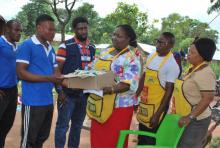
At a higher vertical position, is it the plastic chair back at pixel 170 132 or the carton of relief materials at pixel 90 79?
the carton of relief materials at pixel 90 79

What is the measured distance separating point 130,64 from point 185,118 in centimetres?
79

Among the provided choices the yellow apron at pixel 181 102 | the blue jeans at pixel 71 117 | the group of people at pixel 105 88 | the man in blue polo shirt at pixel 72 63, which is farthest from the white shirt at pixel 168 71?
the blue jeans at pixel 71 117

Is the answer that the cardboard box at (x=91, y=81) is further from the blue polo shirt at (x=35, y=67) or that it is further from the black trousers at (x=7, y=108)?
the black trousers at (x=7, y=108)

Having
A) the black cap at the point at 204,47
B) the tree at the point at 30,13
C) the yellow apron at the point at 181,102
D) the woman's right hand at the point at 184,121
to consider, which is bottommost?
the woman's right hand at the point at 184,121

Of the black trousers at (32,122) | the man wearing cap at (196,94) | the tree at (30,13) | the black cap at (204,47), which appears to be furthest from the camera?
the tree at (30,13)

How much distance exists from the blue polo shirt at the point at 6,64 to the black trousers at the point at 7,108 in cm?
9

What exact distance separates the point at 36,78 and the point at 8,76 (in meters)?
0.76

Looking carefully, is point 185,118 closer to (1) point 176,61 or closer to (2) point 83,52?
(1) point 176,61

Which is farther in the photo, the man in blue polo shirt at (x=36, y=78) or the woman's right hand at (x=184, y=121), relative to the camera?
the man in blue polo shirt at (x=36, y=78)

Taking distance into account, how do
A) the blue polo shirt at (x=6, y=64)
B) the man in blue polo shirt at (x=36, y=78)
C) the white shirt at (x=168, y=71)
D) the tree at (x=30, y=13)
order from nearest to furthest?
the man in blue polo shirt at (x=36, y=78), the white shirt at (x=168, y=71), the blue polo shirt at (x=6, y=64), the tree at (x=30, y=13)

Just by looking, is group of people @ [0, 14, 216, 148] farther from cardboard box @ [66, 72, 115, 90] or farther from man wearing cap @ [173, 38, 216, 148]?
cardboard box @ [66, 72, 115, 90]

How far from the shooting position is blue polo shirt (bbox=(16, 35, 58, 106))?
4074 mm

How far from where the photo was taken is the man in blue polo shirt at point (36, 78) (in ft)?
13.3

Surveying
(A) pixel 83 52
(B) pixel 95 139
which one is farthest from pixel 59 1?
(B) pixel 95 139
